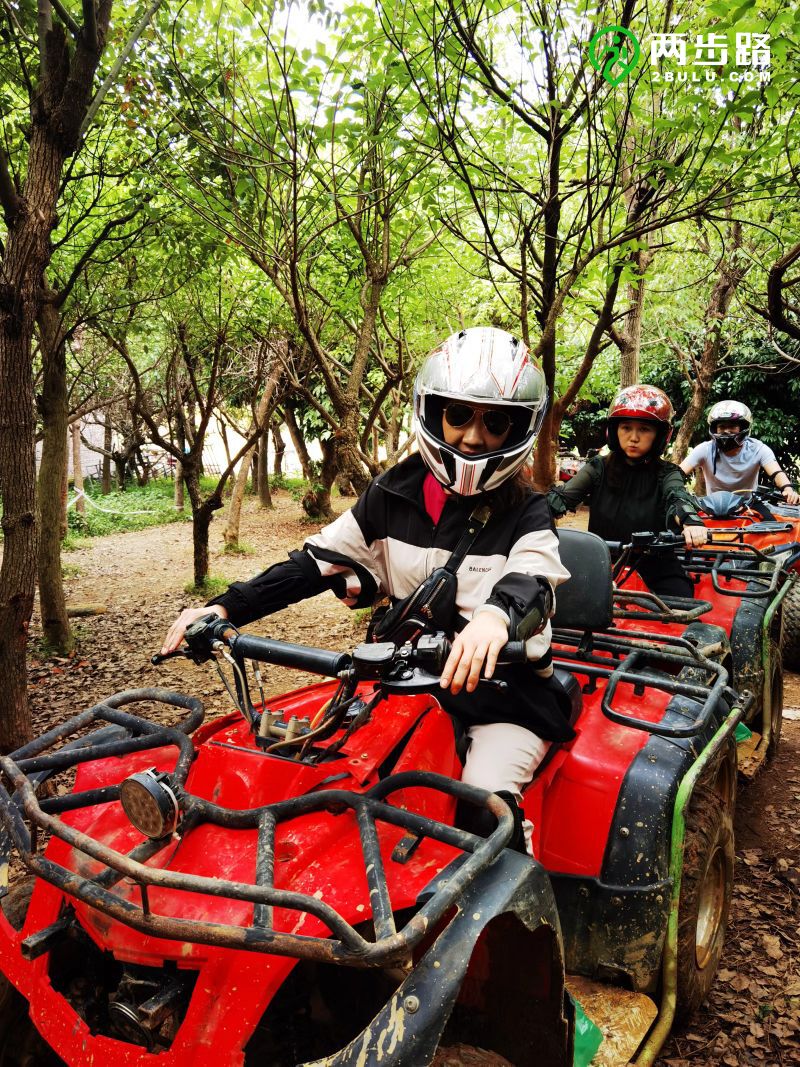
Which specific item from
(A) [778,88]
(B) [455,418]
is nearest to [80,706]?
(B) [455,418]

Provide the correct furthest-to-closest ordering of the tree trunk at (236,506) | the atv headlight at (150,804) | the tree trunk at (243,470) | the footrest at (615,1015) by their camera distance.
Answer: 1. the tree trunk at (236,506)
2. the tree trunk at (243,470)
3. the footrest at (615,1015)
4. the atv headlight at (150,804)

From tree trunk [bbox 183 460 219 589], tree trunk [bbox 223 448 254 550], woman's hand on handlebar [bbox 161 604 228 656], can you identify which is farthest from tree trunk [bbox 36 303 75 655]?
woman's hand on handlebar [bbox 161 604 228 656]

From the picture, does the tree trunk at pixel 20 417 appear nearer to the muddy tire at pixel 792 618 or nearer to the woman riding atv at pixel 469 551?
the woman riding atv at pixel 469 551

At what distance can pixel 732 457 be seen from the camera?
701 centimetres

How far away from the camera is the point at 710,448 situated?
7.11m

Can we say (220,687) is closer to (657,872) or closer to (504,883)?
(657,872)

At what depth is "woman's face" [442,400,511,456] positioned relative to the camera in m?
2.53

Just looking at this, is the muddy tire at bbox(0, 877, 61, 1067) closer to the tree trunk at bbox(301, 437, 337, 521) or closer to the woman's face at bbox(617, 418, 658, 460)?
the woman's face at bbox(617, 418, 658, 460)

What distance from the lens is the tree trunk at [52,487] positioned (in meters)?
7.66

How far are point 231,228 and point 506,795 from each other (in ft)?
18.5

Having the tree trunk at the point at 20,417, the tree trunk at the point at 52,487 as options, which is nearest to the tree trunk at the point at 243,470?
the tree trunk at the point at 52,487

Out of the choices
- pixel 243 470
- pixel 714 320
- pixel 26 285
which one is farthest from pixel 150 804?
pixel 243 470

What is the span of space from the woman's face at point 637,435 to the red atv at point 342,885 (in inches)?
100

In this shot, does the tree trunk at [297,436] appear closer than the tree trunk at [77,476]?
No
